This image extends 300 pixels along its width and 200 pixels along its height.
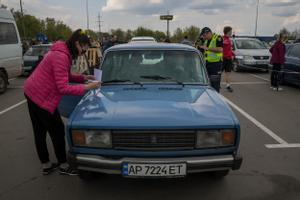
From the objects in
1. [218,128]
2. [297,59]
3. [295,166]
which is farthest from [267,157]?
[297,59]

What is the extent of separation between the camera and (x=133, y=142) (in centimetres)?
338

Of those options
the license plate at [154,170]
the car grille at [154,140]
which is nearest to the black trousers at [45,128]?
the car grille at [154,140]

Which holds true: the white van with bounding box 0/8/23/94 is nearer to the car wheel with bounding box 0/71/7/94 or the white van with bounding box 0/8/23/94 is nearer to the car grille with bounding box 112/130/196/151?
the car wheel with bounding box 0/71/7/94

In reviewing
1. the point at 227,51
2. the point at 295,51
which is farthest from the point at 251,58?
the point at 227,51

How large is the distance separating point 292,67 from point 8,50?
945cm

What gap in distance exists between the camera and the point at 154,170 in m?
3.34

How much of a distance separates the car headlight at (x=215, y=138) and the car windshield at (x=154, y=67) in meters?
1.29

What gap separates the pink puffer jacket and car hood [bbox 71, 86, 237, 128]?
297 millimetres

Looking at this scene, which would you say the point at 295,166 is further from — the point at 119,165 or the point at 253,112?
the point at 253,112

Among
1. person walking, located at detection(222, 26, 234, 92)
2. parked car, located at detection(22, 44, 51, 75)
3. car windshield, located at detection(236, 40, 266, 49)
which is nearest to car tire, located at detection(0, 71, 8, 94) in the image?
parked car, located at detection(22, 44, 51, 75)

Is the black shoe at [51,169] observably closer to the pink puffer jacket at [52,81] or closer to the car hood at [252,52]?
the pink puffer jacket at [52,81]

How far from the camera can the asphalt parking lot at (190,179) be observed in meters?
3.90

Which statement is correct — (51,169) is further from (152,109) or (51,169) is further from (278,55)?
(278,55)

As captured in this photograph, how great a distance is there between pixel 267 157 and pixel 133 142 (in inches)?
103
